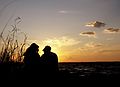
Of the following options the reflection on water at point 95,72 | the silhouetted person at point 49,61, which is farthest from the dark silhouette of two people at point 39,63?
the reflection on water at point 95,72

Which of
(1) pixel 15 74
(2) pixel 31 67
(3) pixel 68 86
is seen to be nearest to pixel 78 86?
(3) pixel 68 86

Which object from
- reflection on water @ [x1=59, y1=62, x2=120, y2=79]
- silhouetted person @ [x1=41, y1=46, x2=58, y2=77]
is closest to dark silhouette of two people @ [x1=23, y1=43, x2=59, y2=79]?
silhouetted person @ [x1=41, y1=46, x2=58, y2=77]

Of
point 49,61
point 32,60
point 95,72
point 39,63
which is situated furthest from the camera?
point 95,72

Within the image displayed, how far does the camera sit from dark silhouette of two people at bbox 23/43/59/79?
9.25m

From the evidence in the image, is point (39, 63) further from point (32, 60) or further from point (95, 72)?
point (95, 72)

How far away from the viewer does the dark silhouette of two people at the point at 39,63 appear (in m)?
9.25

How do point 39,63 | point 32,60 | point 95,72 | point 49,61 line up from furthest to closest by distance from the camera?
point 95,72, point 49,61, point 39,63, point 32,60

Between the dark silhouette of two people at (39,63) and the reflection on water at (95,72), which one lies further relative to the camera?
the reflection on water at (95,72)

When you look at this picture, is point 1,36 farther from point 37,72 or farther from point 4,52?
point 37,72

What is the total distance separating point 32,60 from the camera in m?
9.52

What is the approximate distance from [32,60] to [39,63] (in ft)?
1.06

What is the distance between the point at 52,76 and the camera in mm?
9461

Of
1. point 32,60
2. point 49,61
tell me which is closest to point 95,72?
point 49,61

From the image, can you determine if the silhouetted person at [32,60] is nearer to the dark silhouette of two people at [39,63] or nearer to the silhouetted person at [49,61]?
the dark silhouette of two people at [39,63]
